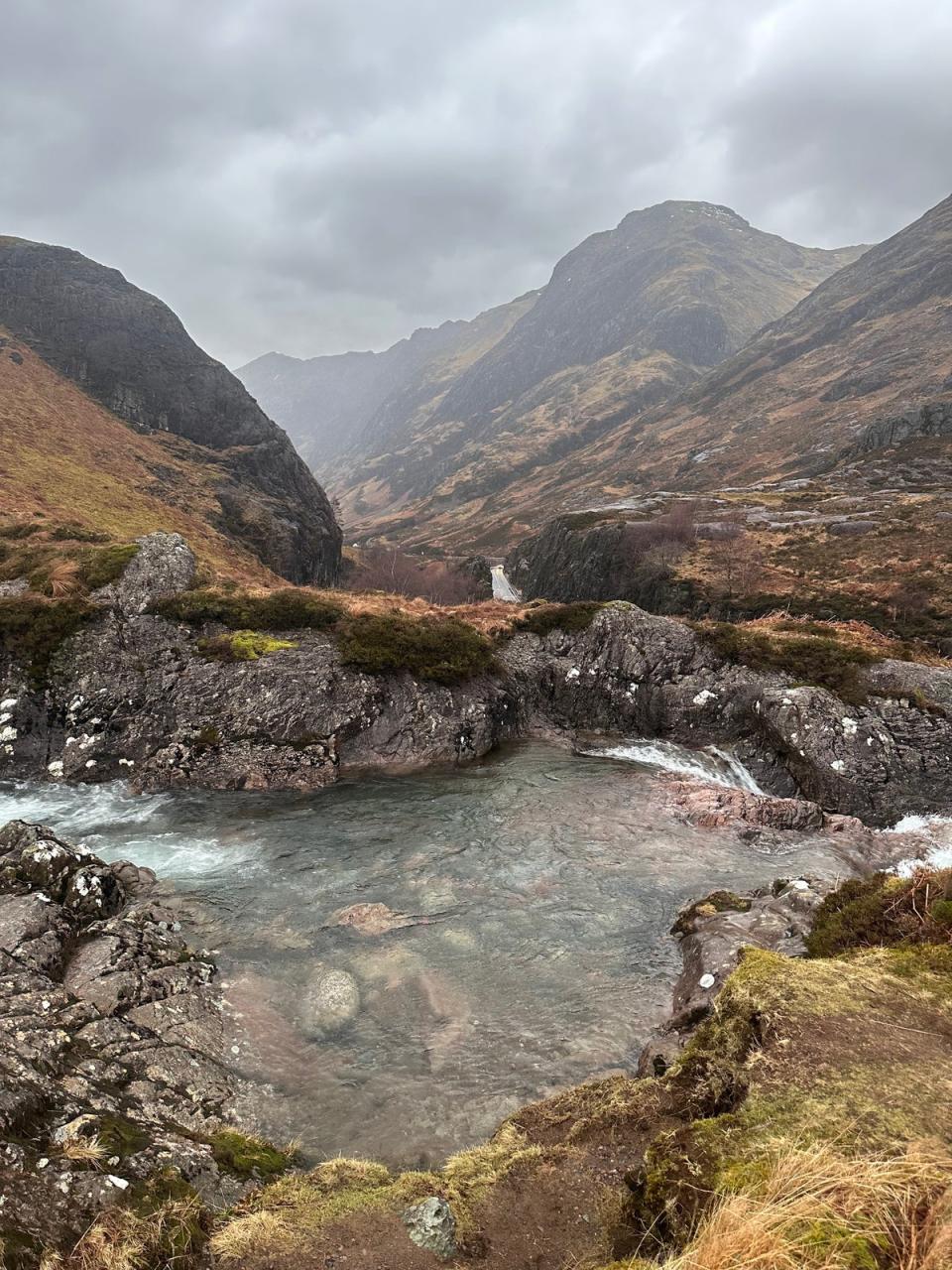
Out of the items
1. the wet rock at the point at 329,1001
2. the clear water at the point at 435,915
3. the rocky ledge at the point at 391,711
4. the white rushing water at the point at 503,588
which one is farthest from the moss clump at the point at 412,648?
the white rushing water at the point at 503,588

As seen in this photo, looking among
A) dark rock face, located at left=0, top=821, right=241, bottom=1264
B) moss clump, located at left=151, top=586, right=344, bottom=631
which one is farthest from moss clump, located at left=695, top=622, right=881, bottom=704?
dark rock face, located at left=0, top=821, right=241, bottom=1264

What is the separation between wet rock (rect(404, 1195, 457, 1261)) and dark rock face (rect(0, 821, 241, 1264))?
257 cm

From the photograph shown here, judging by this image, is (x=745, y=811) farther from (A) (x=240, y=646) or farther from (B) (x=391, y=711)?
(A) (x=240, y=646)

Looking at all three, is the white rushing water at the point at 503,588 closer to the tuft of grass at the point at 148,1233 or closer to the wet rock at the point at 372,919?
the wet rock at the point at 372,919

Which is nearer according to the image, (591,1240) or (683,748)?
(591,1240)

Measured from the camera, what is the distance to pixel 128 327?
90.4 m

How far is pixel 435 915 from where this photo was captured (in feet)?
50.3

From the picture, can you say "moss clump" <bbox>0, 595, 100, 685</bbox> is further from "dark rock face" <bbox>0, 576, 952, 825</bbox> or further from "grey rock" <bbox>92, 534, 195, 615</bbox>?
Answer: "grey rock" <bbox>92, 534, 195, 615</bbox>

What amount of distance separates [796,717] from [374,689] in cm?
1809

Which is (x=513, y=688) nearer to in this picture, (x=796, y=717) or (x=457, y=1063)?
(x=796, y=717)

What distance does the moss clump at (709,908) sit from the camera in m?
14.1

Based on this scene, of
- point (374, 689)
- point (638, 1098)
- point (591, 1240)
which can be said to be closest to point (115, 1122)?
point (591, 1240)

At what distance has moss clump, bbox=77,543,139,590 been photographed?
28094mm

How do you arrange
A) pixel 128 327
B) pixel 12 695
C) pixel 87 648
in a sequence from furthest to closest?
pixel 128 327 → pixel 87 648 → pixel 12 695
